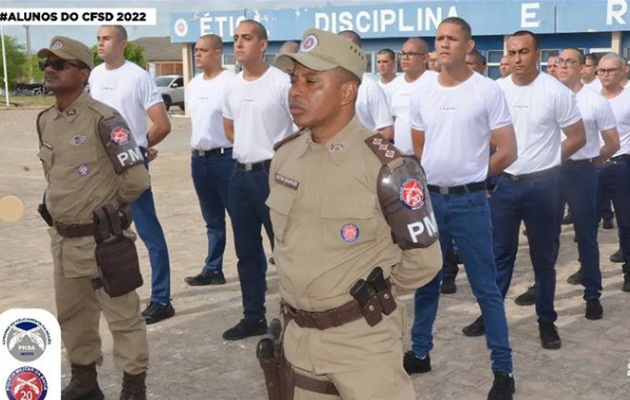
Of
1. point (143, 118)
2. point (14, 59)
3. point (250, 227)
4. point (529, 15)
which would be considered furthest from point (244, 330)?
point (14, 59)

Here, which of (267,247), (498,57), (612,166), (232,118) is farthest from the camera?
(498,57)

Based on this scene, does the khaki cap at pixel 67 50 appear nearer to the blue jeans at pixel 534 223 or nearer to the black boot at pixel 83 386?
the black boot at pixel 83 386

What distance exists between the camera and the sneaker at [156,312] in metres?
5.98

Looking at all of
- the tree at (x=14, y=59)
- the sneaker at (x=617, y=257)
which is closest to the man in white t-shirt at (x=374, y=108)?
the sneaker at (x=617, y=257)

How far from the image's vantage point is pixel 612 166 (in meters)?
7.04

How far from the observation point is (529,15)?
2548cm

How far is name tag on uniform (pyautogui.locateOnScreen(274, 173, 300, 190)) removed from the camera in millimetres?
2869

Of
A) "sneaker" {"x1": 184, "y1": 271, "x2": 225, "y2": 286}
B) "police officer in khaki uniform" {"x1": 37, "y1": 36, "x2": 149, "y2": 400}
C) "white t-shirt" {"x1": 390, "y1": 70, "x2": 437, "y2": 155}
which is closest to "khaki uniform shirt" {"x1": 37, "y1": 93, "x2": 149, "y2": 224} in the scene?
"police officer in khaki uniform" {"x1": 37, "y1": 36, "x2": 149, "y2": 400}

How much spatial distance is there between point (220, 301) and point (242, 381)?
178cm

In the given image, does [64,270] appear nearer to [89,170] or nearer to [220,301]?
[89,170]

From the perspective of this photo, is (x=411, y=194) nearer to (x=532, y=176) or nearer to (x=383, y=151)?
(x=383, y=151)

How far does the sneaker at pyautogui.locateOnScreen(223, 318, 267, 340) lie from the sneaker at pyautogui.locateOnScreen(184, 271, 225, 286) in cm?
146

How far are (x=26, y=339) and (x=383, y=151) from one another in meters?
2.52

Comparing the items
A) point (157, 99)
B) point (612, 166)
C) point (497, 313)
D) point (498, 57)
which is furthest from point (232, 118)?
point (498, 57)
